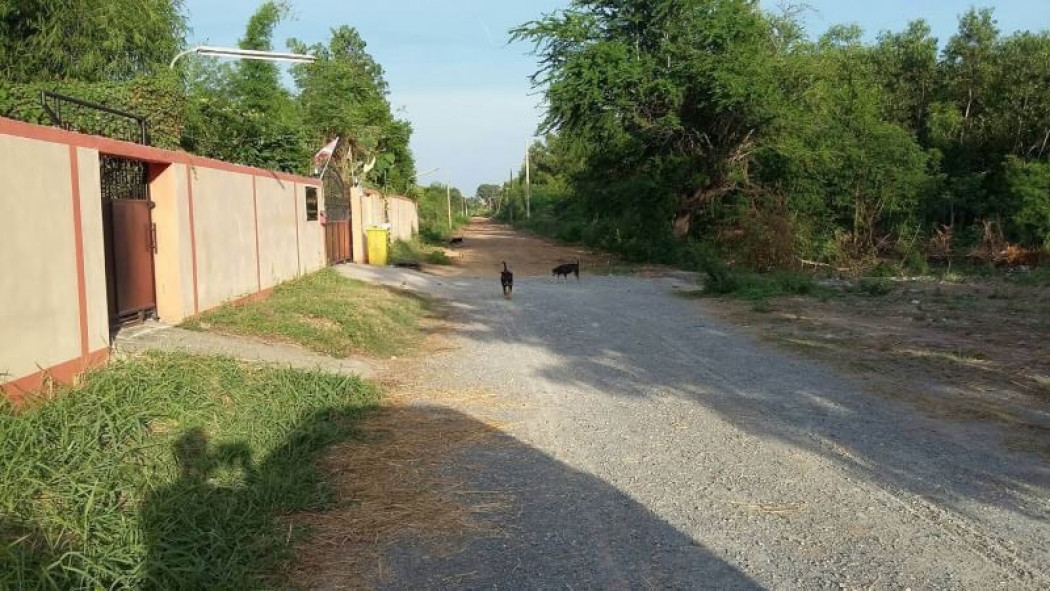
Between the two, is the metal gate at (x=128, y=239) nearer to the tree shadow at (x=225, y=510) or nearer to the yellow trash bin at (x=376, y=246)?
the tree shadow at (x=225, y=510)

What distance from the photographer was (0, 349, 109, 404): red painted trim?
5.77 meters

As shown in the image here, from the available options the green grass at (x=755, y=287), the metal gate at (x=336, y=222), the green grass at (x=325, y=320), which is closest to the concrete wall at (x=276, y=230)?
the green grass at (x=325, y=320)

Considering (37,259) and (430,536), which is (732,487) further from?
(37,259)

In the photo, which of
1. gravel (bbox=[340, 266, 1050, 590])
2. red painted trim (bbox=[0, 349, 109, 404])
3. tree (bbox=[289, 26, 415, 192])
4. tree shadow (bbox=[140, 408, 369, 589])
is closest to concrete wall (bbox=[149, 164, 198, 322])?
red painted trim (bbox=[0, 349, 109, 404])

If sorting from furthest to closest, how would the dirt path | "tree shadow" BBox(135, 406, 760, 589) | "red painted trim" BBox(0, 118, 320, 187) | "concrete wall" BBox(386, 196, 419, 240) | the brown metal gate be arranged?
1. "concrete wall" BBox(386, 196, 419, 240)
2. the dirt path
3. the brown metal gate
4. "red painted trim" BBox(0, 118, 320, 187)
5. "tree shadow" BBox(135, 406, 760, 589)

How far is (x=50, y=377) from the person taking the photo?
247 inches

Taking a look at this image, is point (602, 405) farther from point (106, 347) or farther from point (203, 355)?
point (106, 347)

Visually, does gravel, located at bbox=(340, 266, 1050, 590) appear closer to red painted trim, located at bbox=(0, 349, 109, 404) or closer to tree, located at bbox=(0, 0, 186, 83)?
red painted trim, located at bbox=(0, 349, 109, 404)

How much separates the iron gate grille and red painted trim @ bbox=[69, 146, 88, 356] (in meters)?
1.96

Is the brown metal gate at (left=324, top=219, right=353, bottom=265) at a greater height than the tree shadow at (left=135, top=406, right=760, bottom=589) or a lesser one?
greater

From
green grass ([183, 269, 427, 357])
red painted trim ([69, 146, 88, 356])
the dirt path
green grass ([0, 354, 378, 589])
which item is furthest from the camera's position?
the dirt path

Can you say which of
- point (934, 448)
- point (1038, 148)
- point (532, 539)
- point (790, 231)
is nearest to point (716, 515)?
A: point (532, 539)

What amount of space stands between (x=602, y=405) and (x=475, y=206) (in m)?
163

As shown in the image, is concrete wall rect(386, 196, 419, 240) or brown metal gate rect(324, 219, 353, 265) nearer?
brown metal gate rect(324, 219, 353, 265)
